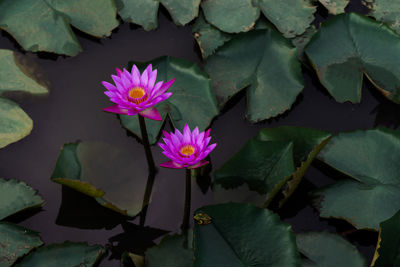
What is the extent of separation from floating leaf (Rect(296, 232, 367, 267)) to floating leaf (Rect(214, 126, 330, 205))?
0.15 meters

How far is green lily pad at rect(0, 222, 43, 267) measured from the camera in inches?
55.5

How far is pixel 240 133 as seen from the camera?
1.76 m

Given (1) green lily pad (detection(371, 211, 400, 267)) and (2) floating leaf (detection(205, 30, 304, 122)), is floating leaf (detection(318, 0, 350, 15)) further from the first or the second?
(1) green lily pad (detection(371, 211, 400, 267))

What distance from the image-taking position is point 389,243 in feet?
4.32

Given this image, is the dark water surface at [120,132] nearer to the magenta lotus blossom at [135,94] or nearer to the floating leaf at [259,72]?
the floating leaf at [259,72]

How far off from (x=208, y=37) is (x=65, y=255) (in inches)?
40.4

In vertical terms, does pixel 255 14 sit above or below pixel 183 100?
above

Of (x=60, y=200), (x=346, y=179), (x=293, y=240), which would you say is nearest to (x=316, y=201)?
(x=346, y=179)

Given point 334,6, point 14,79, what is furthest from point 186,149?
point 334,6

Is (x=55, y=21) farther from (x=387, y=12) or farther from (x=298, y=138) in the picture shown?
(x=387, y=12)

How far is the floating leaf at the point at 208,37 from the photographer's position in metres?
1.94

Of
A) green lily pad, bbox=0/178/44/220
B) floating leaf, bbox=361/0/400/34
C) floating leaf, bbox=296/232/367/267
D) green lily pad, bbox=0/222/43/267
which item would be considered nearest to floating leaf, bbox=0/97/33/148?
green lily pad, bbox=0/178/44/220

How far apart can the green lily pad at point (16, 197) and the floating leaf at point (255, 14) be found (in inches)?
38.2

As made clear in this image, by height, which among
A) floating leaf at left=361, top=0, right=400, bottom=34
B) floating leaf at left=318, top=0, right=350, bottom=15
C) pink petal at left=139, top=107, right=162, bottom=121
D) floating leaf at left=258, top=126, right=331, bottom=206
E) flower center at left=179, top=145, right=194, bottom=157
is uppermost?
pink petal at left=139, top=107, right=162, bottom=121
